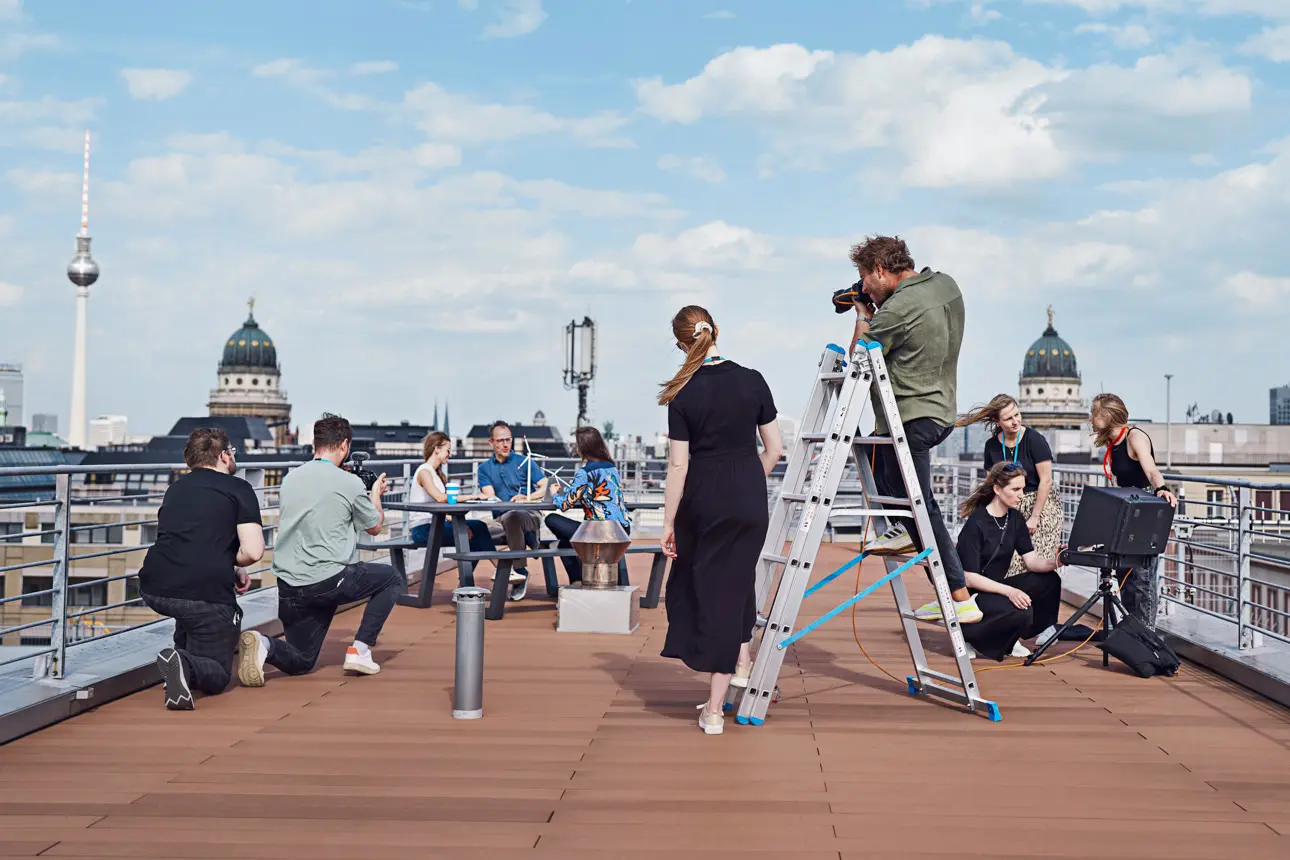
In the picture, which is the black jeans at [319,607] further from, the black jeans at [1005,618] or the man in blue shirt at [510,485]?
the black jeans at [1005,618]

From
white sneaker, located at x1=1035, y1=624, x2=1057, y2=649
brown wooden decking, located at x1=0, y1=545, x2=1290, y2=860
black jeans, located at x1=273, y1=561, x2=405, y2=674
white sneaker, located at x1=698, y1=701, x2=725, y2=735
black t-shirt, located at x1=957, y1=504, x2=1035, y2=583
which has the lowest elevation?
brown wooden decking, located at x1=0, y1=545, x2=1290, y2=860

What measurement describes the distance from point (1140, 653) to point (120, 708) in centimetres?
499

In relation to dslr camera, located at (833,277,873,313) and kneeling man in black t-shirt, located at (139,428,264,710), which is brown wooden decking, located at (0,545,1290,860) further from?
dslr camera, located at (833,277,873,313)

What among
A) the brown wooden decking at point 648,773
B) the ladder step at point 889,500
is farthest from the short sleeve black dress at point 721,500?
the ladder step at point 889,500

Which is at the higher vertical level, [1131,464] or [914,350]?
[914,350]

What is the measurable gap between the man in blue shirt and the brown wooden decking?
299 centimetres

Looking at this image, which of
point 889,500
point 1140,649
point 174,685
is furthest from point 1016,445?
point 174,685

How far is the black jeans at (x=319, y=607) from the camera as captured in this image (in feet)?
21.1

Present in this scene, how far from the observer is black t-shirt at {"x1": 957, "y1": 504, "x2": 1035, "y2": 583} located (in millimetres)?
7254

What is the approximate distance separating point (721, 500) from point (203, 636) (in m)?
2.48

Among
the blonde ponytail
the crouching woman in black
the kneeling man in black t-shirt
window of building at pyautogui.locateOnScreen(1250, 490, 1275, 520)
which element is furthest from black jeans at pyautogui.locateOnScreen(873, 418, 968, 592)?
the kneeling man in black t-shirt

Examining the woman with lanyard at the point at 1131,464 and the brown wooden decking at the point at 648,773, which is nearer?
the brown wooden decking at the point at 648,773

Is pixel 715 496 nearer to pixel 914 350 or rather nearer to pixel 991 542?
pixel 914 350

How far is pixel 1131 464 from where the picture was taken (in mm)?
7402
